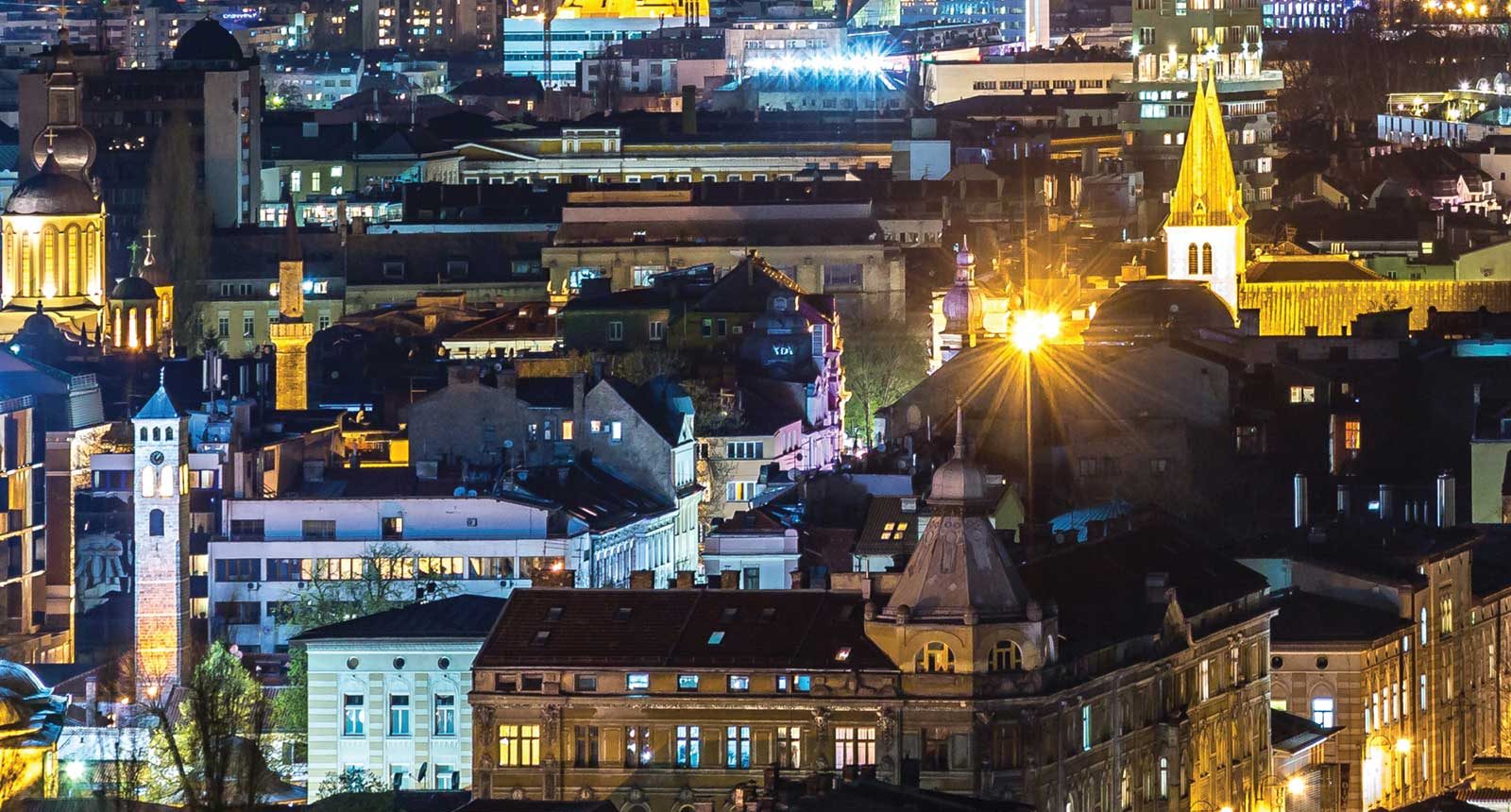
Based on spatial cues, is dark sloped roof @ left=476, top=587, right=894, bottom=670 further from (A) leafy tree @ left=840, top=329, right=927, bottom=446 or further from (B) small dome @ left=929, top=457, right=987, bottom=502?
(A) leafy tree @ left=840, top=329, right=927, bottom=446

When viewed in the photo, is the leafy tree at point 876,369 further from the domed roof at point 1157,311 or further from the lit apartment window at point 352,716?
the lit apartment window at point 352,716

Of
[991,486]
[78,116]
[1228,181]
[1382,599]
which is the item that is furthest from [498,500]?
[78,116]

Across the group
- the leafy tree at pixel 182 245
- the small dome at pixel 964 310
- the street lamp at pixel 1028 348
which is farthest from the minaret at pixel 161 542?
the leafy tree at pixel 182 245

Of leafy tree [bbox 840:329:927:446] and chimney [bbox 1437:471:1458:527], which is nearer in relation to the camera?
chimney [bbox 1437:471:1458:527]

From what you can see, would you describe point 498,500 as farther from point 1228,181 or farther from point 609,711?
point 1228,181

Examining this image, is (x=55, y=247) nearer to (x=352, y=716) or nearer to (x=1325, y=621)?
(x=352, y=716)

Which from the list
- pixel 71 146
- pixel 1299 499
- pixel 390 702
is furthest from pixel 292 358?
pixel 390 702

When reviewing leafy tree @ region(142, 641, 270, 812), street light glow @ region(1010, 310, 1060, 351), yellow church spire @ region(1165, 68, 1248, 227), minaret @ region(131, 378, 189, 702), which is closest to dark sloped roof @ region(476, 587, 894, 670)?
leafy tree @ region(142, 641, 270, 812)
